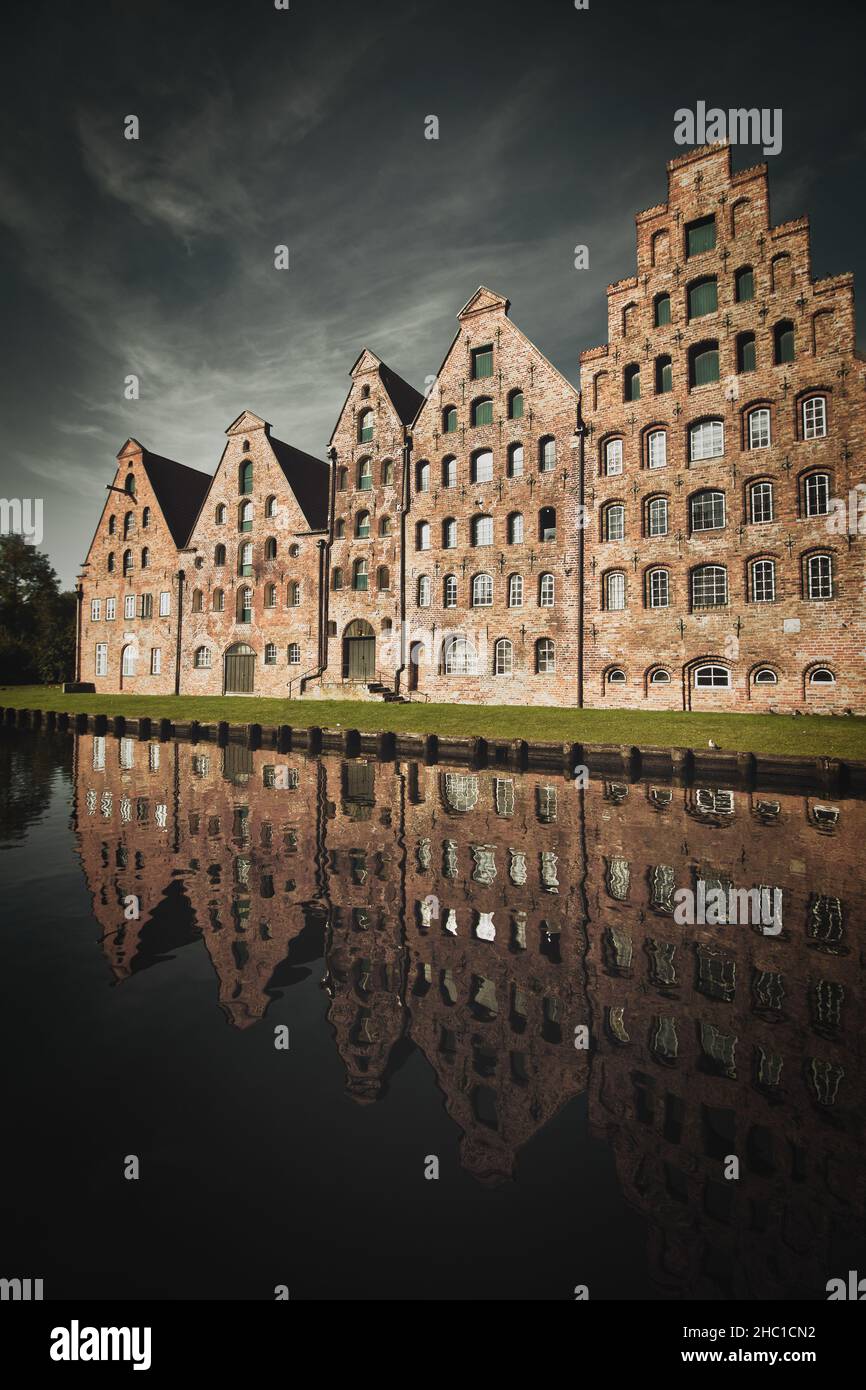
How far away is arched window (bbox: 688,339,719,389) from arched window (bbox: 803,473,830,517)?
5.61m

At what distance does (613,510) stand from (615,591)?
138 inches

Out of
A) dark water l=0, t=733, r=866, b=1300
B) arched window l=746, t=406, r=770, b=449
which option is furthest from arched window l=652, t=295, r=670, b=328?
dark water l=0, t=733, r=866, b=1300

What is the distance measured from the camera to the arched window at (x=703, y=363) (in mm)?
24156

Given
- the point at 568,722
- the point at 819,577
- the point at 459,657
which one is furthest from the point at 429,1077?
the point at 459,657

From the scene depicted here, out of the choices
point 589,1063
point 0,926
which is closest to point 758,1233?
point 589,1063

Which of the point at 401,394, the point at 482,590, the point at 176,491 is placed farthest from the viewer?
the point at 176,491

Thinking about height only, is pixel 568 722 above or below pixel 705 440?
below

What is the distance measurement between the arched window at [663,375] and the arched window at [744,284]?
120 inches

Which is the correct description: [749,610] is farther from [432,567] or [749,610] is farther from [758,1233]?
[758,1233]

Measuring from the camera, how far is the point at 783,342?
22.8 meters

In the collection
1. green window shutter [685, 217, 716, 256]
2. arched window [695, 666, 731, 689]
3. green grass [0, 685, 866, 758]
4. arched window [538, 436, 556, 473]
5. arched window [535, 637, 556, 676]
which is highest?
green window shutter [685, 217, 716, 256]

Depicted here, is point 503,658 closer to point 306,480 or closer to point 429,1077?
point 306,480

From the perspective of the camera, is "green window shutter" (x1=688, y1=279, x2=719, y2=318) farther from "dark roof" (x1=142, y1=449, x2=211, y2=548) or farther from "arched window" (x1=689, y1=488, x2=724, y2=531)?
"dark roof" (x1=142, y1=449, x2=211, y2=548)

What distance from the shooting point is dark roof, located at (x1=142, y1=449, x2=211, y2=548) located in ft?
135
